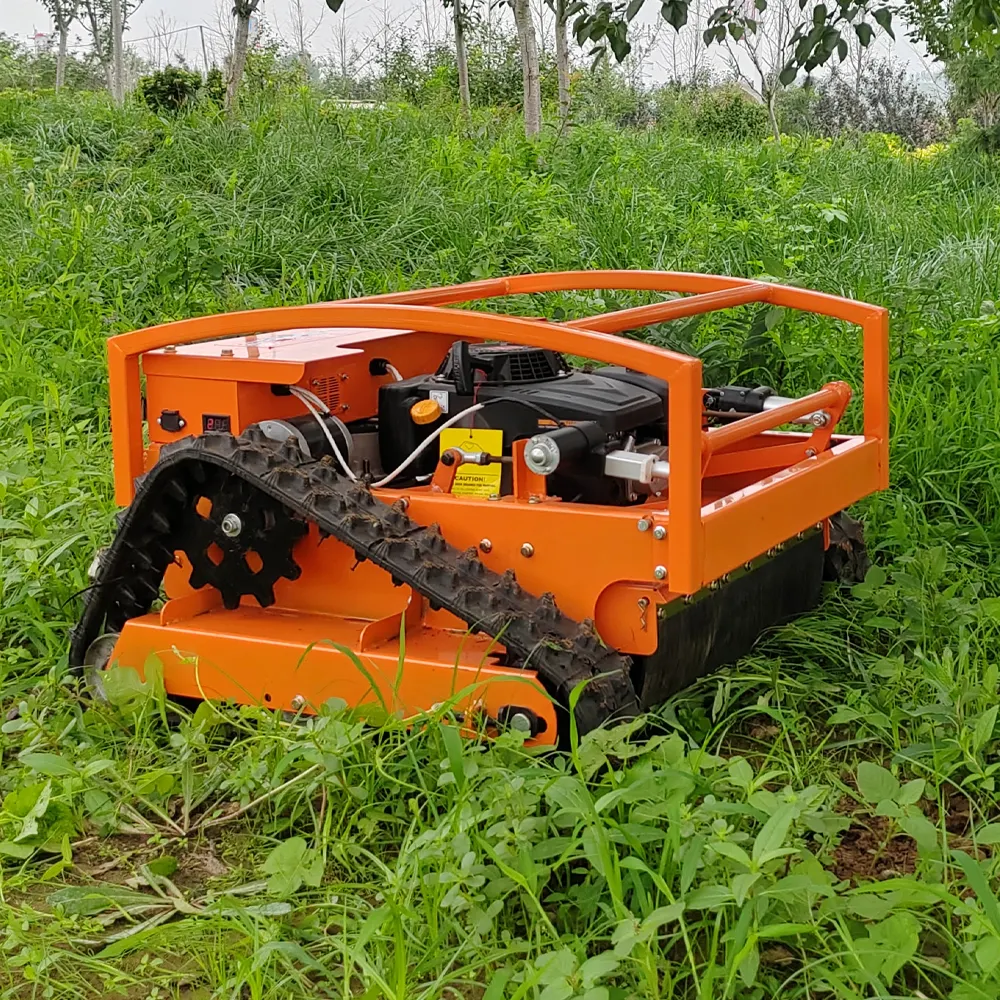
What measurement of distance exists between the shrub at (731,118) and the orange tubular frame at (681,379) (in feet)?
29.4

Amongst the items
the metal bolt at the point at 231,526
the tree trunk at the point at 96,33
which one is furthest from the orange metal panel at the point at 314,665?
the tree trunk at the point at 96,33

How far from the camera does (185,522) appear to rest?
293cm

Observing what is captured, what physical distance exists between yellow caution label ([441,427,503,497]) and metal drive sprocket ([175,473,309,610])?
1.18ft

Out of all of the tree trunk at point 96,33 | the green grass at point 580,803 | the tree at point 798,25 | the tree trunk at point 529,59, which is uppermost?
the tree trunk at point 96,33

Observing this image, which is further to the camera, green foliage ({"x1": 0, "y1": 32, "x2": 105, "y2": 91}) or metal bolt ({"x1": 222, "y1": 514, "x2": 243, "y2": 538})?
green foliage ({"x1": 0, "y1": 32, "x2": 105, "y2": 91})

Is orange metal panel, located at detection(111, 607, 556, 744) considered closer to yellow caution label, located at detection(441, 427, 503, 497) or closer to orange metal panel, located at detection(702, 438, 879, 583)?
yellow caution label, located at detection(441, 427, 503, 497)

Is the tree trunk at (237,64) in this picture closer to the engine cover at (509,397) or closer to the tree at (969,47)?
the tree at (969,47)

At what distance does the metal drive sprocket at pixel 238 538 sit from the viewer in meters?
2.85

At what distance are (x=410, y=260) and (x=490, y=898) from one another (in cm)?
472

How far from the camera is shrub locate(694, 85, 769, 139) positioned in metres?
12.7

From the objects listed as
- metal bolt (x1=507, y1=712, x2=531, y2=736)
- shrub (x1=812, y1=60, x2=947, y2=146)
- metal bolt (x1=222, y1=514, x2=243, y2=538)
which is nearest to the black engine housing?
metal bolt (x1=222, y1=514, x2=243, y2=538)

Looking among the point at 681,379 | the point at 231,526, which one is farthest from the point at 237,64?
the point at 681,379

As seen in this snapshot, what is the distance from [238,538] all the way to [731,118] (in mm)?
11584

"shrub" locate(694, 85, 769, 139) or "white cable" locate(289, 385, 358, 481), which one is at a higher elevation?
"shrub" locate(694, 85, 769, 139)
